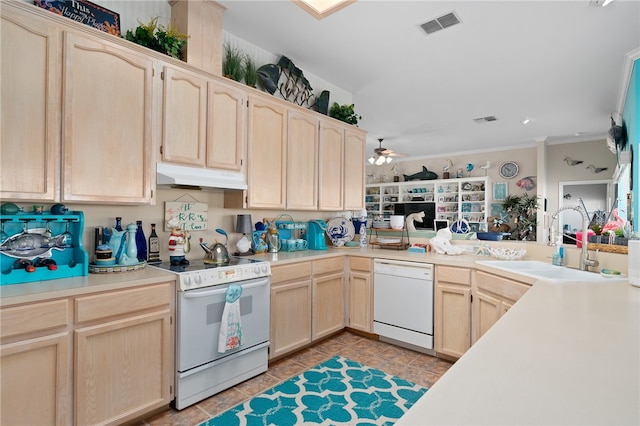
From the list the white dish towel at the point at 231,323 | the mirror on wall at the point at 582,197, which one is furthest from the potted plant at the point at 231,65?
the mirror on wall at the point at 582,197

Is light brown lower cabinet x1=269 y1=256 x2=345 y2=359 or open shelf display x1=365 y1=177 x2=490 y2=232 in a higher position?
open shelf display x1=365 y1=177 x2=490 y2=232

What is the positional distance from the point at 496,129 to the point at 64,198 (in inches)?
247

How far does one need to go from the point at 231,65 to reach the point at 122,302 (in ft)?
6.69

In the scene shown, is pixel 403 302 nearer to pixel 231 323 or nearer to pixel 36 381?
pixel 231 323

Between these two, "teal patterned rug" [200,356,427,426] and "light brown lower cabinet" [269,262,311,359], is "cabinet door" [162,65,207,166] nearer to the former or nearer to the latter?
"light brown lower cabinet" [269,262,311,359]

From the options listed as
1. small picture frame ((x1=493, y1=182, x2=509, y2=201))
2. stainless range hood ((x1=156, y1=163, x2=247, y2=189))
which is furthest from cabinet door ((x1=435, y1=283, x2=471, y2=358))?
small picture frame ((x1=493, y1=182, x2=509, y2=201))

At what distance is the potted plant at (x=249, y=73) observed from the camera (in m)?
3.03

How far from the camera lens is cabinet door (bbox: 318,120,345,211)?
11.7 feet

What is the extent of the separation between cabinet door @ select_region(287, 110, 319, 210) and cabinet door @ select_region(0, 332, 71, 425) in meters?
2.00

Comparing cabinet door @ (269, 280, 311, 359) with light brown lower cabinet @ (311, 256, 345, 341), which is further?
light brown lower cabinet @ (311, 256, 345, 341)

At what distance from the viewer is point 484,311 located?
2643 millimetres

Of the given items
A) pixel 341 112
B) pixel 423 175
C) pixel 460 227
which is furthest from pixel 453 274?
pixel 423 175

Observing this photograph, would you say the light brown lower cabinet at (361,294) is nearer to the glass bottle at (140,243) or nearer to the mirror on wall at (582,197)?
the glass bottle at (140,243)

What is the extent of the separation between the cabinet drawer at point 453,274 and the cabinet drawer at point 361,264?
0.68 m
